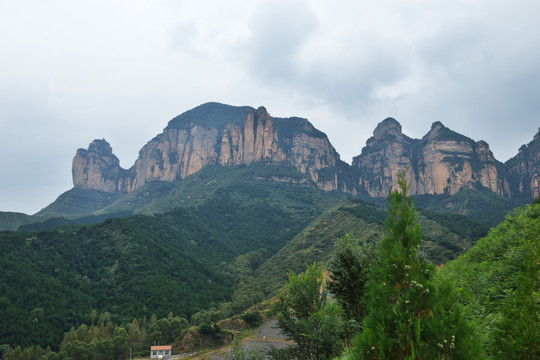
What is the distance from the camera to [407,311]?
6414mm

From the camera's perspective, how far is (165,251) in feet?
322

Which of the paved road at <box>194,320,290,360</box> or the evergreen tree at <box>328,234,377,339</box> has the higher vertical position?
the evergreen tree at <box>328,234,377,339</box>

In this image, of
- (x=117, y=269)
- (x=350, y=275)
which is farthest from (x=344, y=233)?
(x=350, y=275)

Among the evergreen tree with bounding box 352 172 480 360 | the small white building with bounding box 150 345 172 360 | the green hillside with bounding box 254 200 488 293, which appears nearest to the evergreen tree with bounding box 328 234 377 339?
the evergreen tree with bounding box 352 172 480 360

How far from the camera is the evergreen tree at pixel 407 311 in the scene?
609 centimetres

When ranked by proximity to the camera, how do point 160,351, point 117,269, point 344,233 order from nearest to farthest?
point 160,351 < point 117,269 < point 344,233

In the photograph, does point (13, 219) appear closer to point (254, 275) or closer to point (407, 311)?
point (254, 275)

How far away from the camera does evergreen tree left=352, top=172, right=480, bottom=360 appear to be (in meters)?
6.09

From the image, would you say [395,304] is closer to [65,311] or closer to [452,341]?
[452,341]

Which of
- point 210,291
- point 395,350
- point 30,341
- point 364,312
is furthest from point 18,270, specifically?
point 395,350

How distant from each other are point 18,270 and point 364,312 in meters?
83.6

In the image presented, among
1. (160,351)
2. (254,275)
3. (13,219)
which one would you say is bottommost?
(160,351)

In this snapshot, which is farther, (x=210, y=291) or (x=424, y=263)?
(x=210, y=291)

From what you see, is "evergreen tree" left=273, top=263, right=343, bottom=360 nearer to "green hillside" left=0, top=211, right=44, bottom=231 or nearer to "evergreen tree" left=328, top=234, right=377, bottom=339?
"evergreen tree" left=328, top=234, right=377, bottom=339
